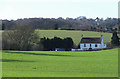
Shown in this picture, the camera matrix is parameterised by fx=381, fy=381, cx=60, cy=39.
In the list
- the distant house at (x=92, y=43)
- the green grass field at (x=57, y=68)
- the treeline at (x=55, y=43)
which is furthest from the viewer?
the distant house at (x=92, y=43)

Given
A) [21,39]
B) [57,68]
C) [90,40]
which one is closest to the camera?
[57,68]

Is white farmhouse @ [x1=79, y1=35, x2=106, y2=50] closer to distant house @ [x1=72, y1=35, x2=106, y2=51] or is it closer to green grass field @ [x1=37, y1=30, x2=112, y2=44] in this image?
distant house @ [x1=72, y1=35, x2=106, y2=51]

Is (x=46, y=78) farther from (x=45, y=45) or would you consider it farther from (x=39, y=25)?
(x=39, y=25)

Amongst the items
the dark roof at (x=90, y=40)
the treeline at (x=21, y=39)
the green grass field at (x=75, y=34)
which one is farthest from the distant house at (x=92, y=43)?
the treeline at (x=21, y=39)

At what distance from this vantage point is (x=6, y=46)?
2987 inches

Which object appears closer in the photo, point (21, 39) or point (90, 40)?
point (21, 39)

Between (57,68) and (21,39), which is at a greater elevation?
(21,39)

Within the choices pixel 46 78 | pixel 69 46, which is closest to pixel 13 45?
pixel 69 46

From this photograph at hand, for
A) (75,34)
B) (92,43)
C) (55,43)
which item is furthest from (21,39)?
(75,34)

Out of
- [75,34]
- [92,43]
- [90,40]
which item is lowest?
[92,43]

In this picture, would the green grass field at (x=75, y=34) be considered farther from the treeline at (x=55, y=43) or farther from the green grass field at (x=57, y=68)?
the green grass field at (x=57, y=68)

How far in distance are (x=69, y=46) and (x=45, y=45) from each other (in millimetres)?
8695

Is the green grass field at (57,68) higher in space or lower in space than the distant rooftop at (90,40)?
lower

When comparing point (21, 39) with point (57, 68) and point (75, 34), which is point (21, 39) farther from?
point (57, 68)
